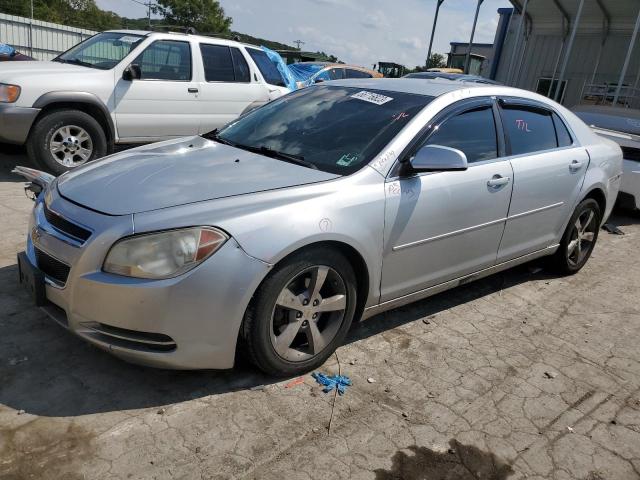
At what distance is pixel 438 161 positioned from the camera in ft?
10.4

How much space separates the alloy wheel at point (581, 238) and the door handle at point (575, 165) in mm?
481

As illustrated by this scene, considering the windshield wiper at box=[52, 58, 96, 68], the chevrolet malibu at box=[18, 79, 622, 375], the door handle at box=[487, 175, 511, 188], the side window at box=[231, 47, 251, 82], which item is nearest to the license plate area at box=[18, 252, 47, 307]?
the chevrolet malibu at box=[18, 79, 622, 375]

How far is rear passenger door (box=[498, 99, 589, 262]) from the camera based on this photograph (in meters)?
3.96

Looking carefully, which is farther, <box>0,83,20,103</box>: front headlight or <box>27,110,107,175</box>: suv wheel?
<box>27,110,107,175</box>: suv wheel

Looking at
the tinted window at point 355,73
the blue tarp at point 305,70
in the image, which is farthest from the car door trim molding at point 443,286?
the tinted window at point 355,73

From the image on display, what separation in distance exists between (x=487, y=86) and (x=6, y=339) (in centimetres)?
349

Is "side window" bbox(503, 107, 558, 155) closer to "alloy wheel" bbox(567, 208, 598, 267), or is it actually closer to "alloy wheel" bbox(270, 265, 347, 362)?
"alloy wheel" bbox(567, 208, 598, 267)

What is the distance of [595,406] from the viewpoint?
3062 millimetres

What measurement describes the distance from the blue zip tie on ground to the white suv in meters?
4.07

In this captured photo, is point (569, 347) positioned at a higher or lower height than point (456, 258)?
lower

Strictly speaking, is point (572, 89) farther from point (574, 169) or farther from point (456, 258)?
point (456, 258)

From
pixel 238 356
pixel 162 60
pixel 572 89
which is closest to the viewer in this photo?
pixel 238 356

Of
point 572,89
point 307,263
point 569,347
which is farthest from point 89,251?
point 572,89

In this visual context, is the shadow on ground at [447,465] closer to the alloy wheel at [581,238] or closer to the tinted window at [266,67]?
the alloy wheel at [581,238]
